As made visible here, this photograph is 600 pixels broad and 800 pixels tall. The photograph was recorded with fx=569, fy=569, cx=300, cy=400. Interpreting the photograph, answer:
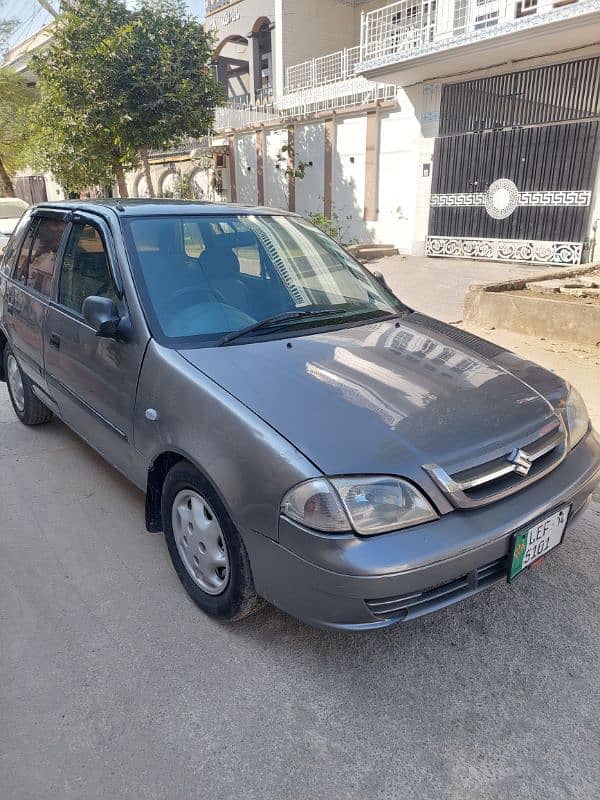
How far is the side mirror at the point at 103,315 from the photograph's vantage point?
2.67m

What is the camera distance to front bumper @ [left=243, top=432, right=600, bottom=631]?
1.84 meters

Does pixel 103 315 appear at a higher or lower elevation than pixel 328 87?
lower

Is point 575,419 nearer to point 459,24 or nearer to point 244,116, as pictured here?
point 459,24

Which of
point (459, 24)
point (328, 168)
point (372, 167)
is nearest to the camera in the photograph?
point (459, 24)

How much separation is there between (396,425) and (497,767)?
1.15m

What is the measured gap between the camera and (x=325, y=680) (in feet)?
7.16

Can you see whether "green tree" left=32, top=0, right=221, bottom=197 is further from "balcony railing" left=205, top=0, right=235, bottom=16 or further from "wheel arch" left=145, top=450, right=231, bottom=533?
"wheel arch" left=145, top=450, right=231, bottom=533

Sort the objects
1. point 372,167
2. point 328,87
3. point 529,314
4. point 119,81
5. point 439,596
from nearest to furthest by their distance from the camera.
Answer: point 439,596
point 529,314
point 119,81
point 372,167
point 328,87

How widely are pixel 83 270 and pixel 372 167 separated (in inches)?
514

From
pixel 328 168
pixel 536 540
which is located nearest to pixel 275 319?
pixel 536 540

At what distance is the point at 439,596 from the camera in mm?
1997

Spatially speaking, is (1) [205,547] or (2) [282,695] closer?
(2) [282,695]

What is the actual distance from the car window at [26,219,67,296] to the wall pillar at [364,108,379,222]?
12318mm

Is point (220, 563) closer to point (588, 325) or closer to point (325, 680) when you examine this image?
point (325, 680)
